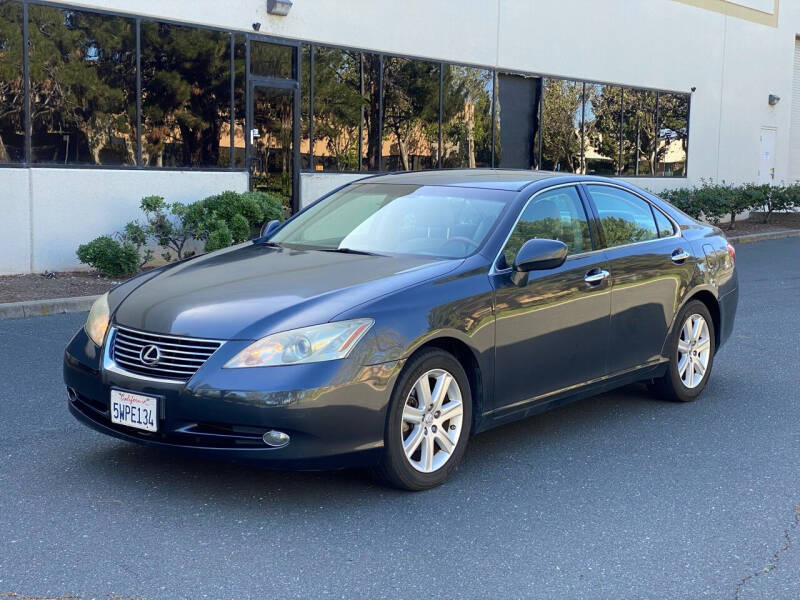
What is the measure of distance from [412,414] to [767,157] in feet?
85.8

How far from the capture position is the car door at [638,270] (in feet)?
20.4

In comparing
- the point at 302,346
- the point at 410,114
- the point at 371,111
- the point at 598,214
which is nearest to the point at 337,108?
the point at 371,111

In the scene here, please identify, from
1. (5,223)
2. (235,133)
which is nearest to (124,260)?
(5,223)

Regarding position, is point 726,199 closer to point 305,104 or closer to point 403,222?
point 305,104

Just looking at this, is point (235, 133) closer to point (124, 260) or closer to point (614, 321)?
point (124, 260)

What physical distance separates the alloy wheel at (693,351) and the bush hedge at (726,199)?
14775 millimetres

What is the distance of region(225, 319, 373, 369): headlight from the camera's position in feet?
14.9

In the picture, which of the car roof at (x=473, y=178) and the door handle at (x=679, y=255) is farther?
the door handle at (x=679, y=255)

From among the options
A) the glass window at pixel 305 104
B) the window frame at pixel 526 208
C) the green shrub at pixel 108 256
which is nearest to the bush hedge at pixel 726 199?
the glass window at pixel 305 104

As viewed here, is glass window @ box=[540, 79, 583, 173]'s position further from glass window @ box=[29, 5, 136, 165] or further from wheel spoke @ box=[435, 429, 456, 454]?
wheel spoke @ box=[435, 429, 456, 454]

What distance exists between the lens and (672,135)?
81.3 ft

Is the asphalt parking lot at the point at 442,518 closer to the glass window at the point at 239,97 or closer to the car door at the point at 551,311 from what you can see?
the car door at the point at 551,311

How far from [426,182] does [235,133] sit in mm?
9371

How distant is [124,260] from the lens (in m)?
12.5
